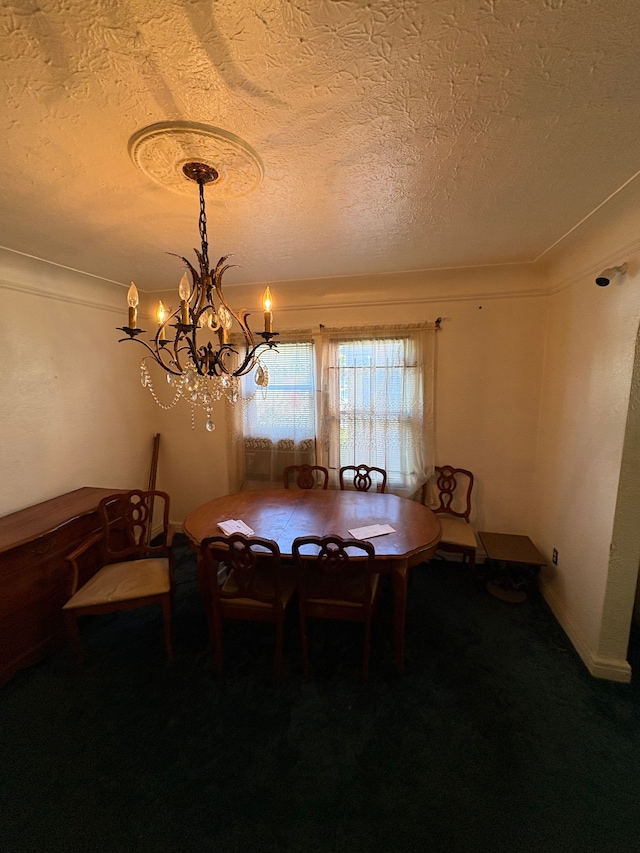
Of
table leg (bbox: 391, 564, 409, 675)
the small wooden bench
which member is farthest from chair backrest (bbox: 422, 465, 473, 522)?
table leg (bbox: 391, 564, 409, 675)

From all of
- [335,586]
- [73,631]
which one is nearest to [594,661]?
[335,586]

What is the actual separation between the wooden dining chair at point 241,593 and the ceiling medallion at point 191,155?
1.63 m

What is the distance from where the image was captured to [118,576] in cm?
209

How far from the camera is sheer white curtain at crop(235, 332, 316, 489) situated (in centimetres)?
314

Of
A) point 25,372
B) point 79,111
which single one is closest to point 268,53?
point 79,111

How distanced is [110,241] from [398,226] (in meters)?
1.75

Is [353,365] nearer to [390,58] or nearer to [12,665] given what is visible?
[390,58]

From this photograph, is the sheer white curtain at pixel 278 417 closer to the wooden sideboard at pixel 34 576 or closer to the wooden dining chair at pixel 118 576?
Answer: the wooden dining chair at pixel 118 576

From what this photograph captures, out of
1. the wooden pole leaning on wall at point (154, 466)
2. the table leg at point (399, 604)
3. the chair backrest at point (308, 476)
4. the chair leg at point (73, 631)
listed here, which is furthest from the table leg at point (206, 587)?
the wooden pole leaning on wall at point (154, 466)

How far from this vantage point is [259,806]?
131cm

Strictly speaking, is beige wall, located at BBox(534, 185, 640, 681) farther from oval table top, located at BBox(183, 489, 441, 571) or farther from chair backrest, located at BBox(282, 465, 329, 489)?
chair backrest, located at BBox(282, 465, 329, 489)

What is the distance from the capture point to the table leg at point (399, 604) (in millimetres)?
1801

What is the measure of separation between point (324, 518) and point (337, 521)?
0.33 ft

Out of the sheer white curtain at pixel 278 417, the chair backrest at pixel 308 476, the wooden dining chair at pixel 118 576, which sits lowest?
the wooden dining chair at pixel 118 576
